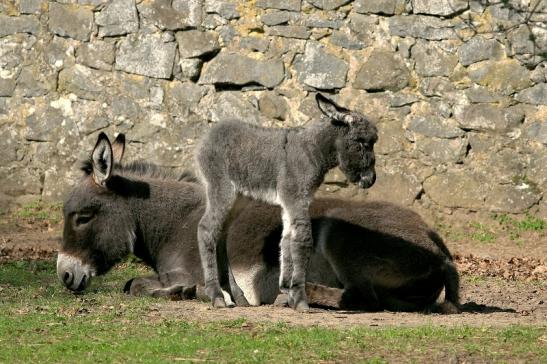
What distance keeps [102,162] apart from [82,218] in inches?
21.0

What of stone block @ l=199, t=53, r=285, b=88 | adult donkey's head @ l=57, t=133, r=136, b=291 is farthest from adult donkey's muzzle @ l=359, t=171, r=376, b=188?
stone block @ l=199, t=53, r=285, b=88

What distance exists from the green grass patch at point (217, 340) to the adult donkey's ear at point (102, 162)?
1403mm

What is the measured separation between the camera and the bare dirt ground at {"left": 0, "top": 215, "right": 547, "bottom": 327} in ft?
26.0

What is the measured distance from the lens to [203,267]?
28.3ft

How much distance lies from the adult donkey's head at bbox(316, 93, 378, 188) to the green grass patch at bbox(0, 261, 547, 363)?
1.60m

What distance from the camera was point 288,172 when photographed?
8.39 meters

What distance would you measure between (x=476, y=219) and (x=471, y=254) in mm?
1505

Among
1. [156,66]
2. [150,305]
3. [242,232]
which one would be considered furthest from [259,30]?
[150,305]

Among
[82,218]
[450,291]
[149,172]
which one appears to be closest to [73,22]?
[149,172]

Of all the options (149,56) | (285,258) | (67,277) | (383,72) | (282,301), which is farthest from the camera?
(149,56)

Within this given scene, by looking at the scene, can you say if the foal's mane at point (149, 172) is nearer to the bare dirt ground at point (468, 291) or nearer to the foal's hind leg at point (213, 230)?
the foal's hind leg at point (213, 230)

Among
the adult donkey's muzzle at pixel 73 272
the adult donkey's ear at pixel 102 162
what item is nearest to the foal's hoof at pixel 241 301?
the adult donkey's muzzle at pixel 73 272

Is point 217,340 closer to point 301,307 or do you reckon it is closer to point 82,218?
point 301,307

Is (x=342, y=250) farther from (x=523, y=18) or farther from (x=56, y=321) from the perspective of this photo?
(x=523, y=18)
